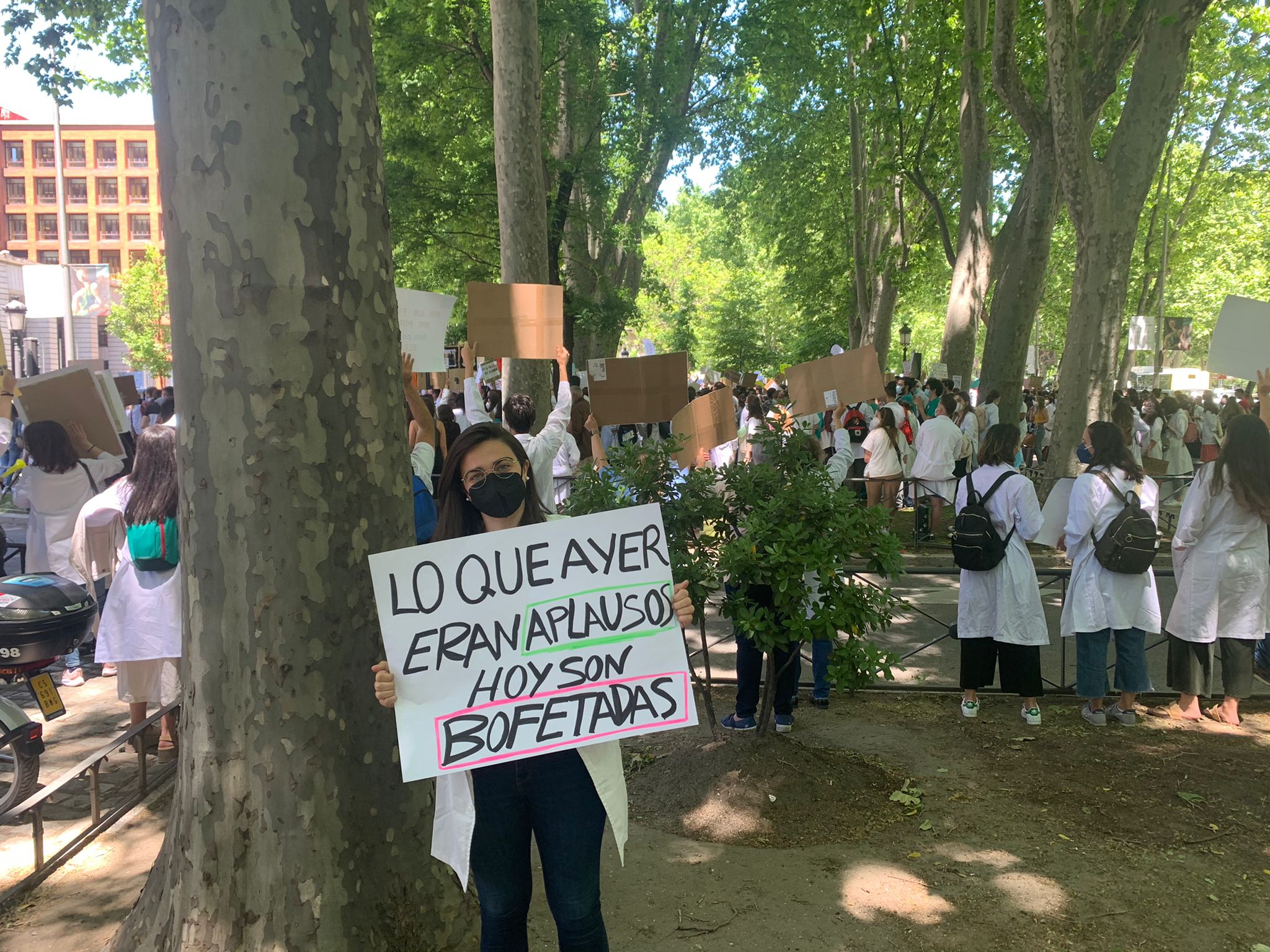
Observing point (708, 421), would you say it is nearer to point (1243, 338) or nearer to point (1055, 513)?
point (1055, 513)

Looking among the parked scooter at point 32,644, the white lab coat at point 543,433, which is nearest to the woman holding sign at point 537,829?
the parked scooter at point 32,644

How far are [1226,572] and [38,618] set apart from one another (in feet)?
21.1

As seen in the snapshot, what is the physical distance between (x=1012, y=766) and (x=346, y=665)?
159 inches

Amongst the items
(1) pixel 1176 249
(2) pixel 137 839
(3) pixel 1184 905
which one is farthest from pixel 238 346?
(1) pixel 1176 249

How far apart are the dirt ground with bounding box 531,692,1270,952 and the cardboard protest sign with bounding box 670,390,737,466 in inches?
77.6

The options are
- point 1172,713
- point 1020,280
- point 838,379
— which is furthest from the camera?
point 1020,280

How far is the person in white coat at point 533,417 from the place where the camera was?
254 inches

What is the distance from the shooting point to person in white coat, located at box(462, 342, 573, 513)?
21.2ft

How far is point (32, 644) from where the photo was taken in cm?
486

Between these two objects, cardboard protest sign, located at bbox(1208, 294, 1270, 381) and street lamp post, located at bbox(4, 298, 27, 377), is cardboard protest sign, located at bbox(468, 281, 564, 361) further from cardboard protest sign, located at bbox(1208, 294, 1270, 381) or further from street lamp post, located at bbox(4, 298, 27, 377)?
street lamp post, located at bbox(4, 298, 27, 377)

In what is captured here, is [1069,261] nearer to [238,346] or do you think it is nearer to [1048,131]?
[1048,131]

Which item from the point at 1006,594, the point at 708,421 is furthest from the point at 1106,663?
the point at 708,421

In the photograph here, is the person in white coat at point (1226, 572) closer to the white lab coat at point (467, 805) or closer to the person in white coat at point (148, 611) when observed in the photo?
the white lab coat at point (467, 805)

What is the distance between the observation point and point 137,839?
464 cm
